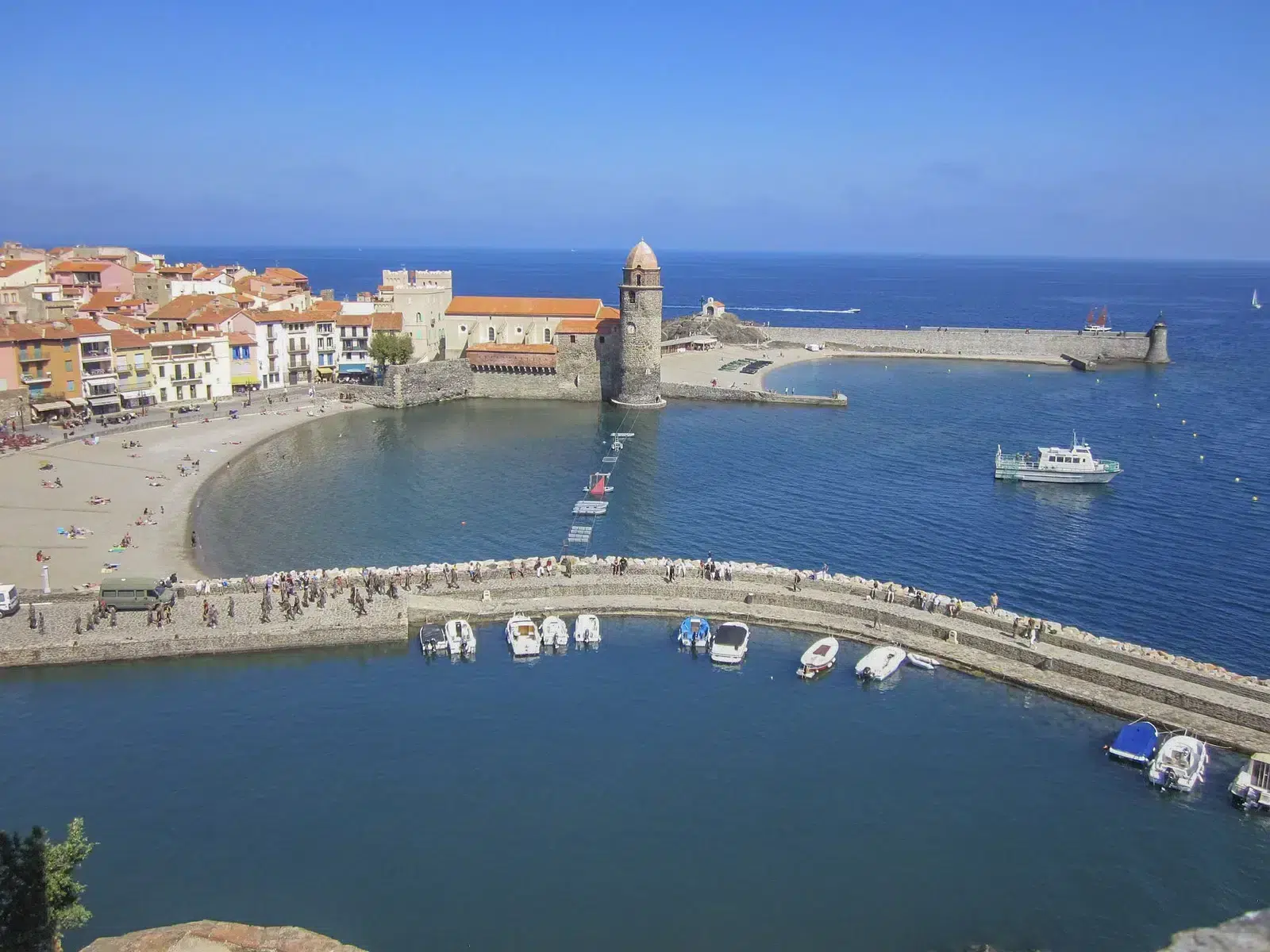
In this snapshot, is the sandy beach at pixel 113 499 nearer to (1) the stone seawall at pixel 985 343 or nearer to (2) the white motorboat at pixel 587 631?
(2) the white motorboat at pixel 587 631

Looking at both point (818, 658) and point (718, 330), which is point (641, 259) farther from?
point (818, 658)

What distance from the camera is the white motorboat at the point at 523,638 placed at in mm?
28106

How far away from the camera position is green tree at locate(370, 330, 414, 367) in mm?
69812

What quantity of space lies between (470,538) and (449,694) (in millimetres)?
12923

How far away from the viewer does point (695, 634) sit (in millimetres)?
28656

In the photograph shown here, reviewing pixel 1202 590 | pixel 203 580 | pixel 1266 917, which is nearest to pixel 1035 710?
pixel 1266 917

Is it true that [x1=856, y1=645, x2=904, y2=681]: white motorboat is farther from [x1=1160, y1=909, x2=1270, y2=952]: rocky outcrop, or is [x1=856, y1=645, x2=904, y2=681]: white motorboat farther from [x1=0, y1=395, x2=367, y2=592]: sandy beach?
[x1=0, y1=395, x2=367, y2=592]: sandy beach

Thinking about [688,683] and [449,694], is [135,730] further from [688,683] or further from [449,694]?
[688,683]

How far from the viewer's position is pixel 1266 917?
1788cm

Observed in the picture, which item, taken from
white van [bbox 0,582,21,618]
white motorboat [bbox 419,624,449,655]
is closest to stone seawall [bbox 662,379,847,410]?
white motorboat [bbox 419,624,449,655]

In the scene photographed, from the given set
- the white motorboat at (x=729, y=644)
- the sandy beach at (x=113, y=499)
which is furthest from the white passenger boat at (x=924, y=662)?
the sandy beach at (x=113, y=499)

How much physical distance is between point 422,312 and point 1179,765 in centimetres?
6122

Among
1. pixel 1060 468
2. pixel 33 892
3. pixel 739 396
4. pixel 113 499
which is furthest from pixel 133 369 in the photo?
pixel 33 892

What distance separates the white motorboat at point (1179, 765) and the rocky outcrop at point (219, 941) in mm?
17028
